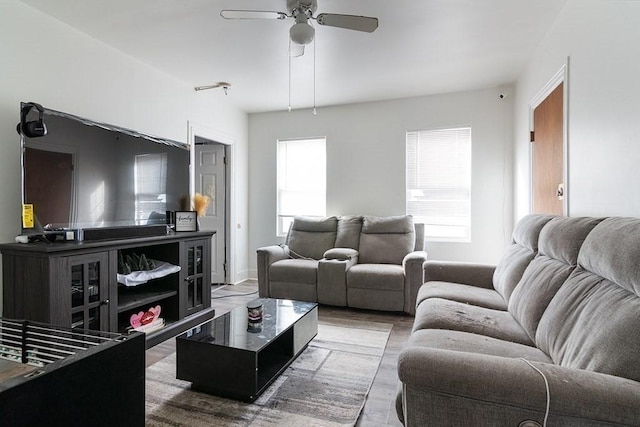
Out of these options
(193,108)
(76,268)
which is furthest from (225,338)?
(193,108)

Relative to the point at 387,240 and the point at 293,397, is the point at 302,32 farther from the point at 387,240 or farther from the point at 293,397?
the point at 387,240

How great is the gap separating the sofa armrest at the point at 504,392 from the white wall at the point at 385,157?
11.0ft

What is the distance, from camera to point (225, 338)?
1935mm

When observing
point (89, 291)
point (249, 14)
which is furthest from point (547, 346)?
point (89, 291)

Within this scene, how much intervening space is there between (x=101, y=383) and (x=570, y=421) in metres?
1.17

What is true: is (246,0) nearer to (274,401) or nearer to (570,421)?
(274,401)

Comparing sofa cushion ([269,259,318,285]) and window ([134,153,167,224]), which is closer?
window ([134,153,167,224])

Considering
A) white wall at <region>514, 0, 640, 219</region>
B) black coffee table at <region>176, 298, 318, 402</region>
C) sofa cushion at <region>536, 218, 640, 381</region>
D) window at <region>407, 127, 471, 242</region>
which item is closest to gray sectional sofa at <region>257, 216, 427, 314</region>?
window at <region>407, 127, 471, 242</region>

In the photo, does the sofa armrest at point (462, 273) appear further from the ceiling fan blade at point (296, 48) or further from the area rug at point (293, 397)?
the ceiling fan blade at point (296, 48)

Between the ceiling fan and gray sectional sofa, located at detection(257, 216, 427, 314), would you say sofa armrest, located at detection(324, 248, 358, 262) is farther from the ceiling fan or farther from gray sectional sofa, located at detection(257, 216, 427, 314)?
the ceiling fan

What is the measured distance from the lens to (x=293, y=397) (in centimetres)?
187

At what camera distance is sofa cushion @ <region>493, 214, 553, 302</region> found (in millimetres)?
2127

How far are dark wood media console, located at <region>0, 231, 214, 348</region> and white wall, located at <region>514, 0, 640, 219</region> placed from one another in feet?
10.3

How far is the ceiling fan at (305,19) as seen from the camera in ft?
6.67
